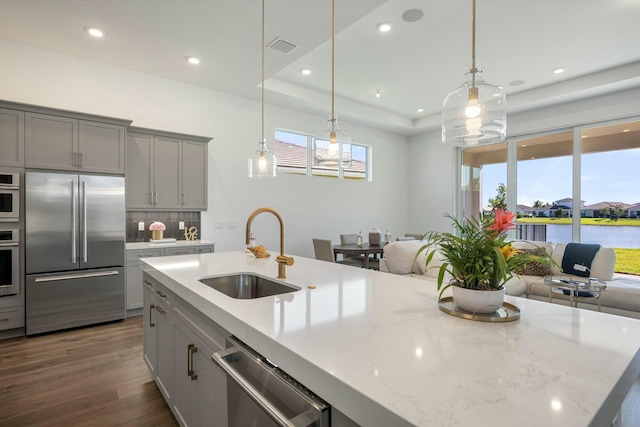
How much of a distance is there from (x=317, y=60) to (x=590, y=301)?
14.6 feet

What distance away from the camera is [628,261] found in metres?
5.02

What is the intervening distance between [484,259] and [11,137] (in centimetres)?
437

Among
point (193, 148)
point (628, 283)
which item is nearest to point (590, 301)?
point (628, 283)

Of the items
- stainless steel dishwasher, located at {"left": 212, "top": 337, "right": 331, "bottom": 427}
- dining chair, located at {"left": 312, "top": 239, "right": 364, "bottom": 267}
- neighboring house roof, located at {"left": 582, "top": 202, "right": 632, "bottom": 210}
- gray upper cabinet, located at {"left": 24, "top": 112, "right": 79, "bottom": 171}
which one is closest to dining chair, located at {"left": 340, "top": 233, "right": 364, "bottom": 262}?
dining chair, located at {"left": 312, "top": 239, "right": 364, "bottom": 267}

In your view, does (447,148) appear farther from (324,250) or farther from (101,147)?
(101,147)

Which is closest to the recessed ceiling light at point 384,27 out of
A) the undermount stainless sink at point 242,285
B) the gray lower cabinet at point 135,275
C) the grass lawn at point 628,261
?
the undermount stainless sink at point 242,285

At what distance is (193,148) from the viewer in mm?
4543

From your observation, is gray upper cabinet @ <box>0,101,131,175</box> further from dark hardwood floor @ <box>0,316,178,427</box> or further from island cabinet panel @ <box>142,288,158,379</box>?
island cabinet panel @ <box>142,288,158,379</box>

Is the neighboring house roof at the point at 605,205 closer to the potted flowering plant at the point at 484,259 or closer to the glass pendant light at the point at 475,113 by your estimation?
the glass pendant light at the point at 475,113

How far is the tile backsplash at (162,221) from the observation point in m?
4.31

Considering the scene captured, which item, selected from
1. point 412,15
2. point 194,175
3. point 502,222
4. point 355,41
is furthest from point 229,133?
point 502,222

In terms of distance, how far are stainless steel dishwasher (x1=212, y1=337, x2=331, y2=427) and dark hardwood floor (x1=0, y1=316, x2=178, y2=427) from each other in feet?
4.28

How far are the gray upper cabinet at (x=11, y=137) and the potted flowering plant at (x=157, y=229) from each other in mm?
1429

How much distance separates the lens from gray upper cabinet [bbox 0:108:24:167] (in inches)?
127
